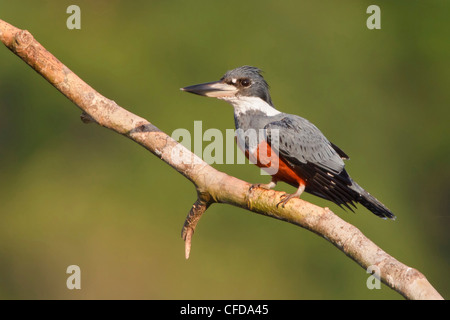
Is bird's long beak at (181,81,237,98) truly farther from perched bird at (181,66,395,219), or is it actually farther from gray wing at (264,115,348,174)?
gray wing at (264,115,348,174)

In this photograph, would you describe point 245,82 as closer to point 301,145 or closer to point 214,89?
point 214,89

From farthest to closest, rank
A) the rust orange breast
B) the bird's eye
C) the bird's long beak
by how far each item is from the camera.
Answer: the bird's eye → the bird's long beak → the rust orange breast

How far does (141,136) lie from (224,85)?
0.74 m

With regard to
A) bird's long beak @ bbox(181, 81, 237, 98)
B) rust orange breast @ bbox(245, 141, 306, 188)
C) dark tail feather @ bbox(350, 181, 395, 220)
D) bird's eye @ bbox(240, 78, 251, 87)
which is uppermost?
bird's eye @ bbox(240, 78, 251, 87)

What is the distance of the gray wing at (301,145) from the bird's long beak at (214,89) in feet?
0.91

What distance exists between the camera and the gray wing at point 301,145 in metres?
3.01

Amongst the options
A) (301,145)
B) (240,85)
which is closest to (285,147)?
(301,145)

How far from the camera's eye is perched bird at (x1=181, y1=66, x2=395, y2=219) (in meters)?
3.01

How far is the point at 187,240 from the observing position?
2836 millimetres

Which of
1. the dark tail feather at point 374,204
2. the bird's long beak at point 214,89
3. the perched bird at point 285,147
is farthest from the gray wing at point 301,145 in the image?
the bird's long beak at point 214,89

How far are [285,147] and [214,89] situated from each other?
0.48 m

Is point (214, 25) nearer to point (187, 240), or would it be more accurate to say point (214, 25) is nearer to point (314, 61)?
point (314, 61)

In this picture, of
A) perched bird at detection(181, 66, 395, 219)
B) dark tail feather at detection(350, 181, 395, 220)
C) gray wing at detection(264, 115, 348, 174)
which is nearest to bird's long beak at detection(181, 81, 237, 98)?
perched bird at detection(181, 66, 395, 219)

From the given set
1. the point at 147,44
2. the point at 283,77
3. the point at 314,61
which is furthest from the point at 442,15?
the point at 147,44
